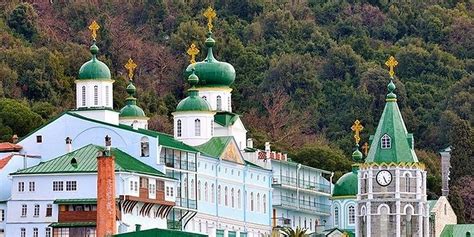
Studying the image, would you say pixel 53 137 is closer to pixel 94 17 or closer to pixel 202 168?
pixel 202 168

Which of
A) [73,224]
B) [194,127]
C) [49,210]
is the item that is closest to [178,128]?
[194,127]

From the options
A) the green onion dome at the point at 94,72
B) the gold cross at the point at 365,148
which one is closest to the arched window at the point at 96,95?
the green onion dome at the point at 94,72

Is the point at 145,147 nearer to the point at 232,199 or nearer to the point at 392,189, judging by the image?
the point at 232,199

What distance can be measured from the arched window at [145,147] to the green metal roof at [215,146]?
7.17 metres

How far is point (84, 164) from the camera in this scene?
374 feet

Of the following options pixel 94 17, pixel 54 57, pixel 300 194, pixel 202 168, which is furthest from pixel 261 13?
pixel 202 168

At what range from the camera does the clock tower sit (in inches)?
5143

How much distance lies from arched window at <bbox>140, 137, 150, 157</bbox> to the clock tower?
1808 cm

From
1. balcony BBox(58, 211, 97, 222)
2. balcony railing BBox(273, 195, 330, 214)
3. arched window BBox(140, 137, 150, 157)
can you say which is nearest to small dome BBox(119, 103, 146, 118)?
balcony railing BBox(273, 195, 330, 214)

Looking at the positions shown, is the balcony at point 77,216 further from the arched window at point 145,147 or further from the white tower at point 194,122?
the white tower at point 194,122

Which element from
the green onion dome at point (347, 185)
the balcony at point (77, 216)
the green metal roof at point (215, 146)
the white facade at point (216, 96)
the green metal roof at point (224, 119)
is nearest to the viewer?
the balcony at point (77, 216)

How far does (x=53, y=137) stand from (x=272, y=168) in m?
20.2

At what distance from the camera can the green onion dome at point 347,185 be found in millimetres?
144875

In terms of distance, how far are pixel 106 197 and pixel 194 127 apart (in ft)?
70.0
